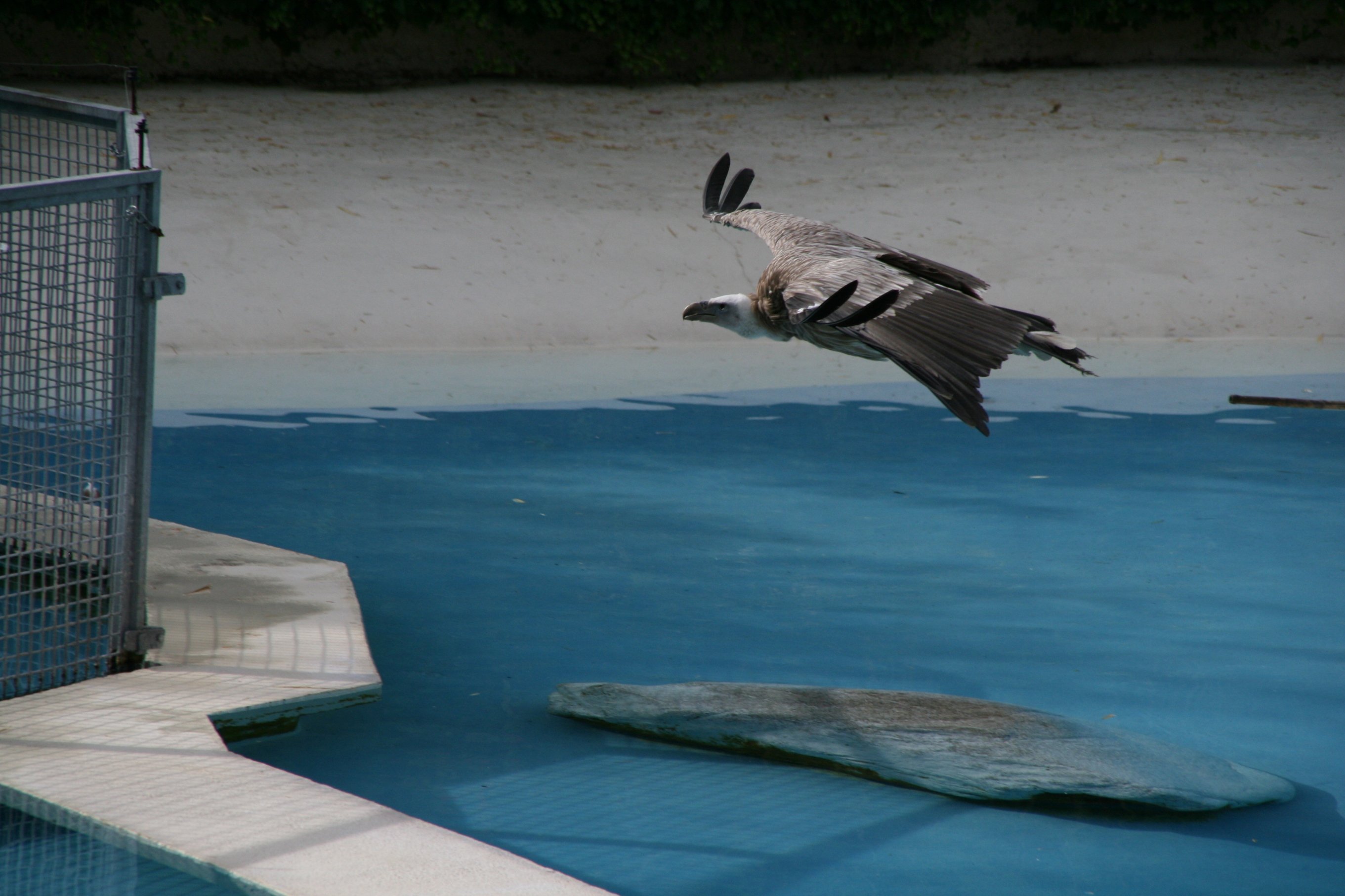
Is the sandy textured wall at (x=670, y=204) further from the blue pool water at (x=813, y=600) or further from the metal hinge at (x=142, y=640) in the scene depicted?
the metal hinge at (x=142, y=640)

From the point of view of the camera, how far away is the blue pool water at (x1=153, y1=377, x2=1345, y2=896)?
10.9 ft

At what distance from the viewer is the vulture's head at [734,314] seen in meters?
4.36

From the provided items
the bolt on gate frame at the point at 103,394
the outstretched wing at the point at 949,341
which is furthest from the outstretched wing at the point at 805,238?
the bolt on gate frame at the point at 103,394

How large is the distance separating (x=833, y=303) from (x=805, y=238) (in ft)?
4.70

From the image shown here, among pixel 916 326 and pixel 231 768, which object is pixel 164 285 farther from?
pixel 916 326

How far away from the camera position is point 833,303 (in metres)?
3.24

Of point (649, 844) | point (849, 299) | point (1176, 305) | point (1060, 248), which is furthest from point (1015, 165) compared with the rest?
point (649, 844)

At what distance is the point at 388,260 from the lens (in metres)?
10.7

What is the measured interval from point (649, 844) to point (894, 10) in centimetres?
1336

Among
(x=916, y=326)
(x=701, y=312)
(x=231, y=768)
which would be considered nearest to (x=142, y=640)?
(x=231, y=768)

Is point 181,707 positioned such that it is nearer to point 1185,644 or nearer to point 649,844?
point 649,844

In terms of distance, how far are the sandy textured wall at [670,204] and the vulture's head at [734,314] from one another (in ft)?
19.5

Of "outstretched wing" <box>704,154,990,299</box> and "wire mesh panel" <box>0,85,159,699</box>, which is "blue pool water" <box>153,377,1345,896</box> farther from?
"outstretched wing" <box>704,154,990,299</box>

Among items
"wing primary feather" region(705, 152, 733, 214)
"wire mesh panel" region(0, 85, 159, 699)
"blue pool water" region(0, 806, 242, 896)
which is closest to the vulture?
"wing primary feather" region(705, 152, 733, 214)
